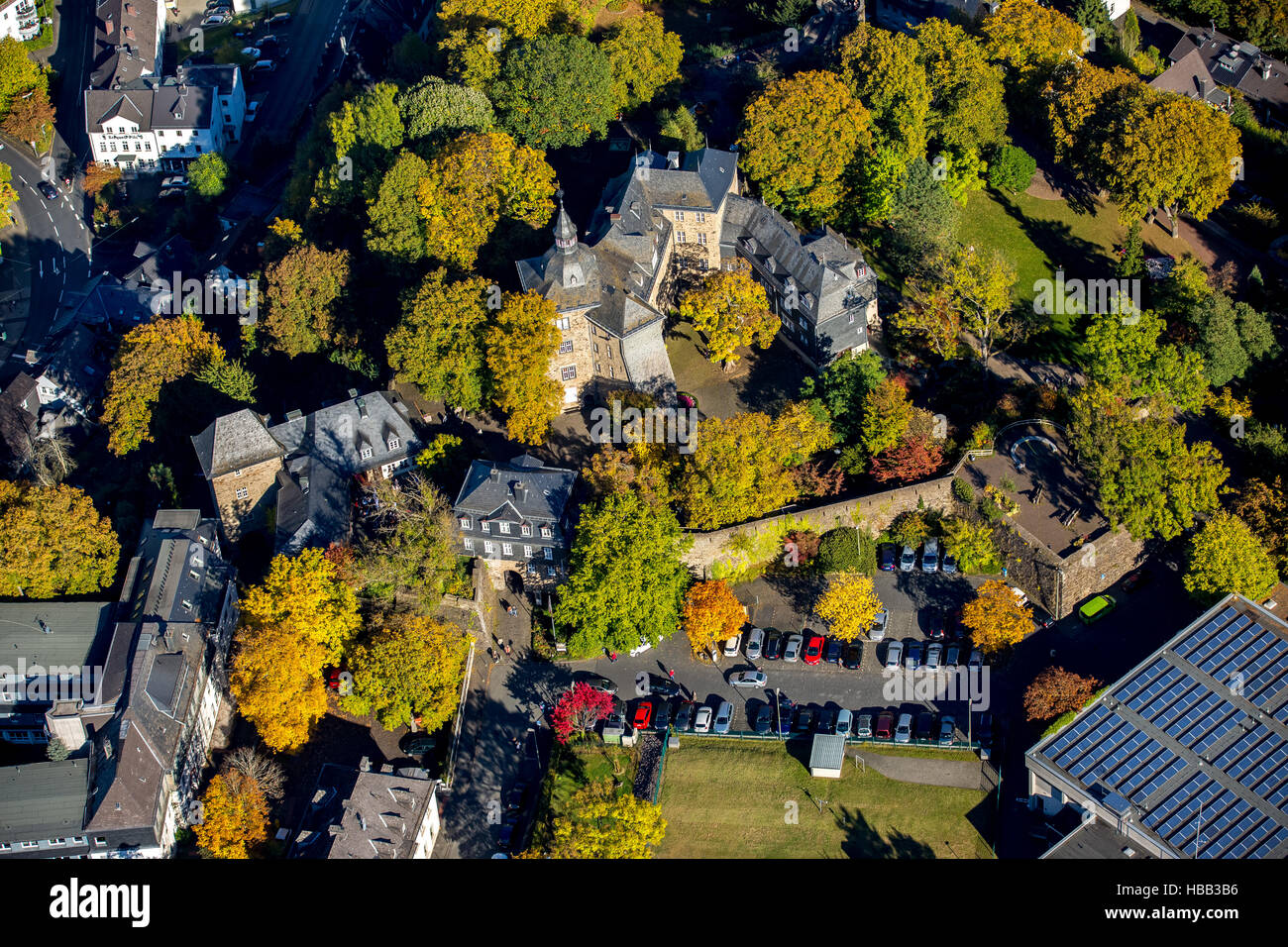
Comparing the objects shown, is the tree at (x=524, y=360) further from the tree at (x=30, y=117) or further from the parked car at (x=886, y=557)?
the tree at (x=30, y=117)

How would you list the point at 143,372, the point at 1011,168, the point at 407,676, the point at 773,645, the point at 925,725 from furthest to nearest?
the point at 1011,168 < the point at 143,372 < the point at 773,645 < the point at 925,725 < the point at 407,676

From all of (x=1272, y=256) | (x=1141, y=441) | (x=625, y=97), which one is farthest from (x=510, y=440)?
(x=1272, y=256)

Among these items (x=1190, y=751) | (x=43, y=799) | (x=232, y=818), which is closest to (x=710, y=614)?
(x=1190, y=751)

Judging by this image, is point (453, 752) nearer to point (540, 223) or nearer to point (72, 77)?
point (540, 223)

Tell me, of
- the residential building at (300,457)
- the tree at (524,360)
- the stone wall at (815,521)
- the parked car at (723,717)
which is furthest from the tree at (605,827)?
the residential building at (300,457)

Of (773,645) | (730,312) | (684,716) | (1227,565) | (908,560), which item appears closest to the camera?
(684,716)

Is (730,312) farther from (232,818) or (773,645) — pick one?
(232,818)

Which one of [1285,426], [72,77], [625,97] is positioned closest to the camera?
[1285,426]
